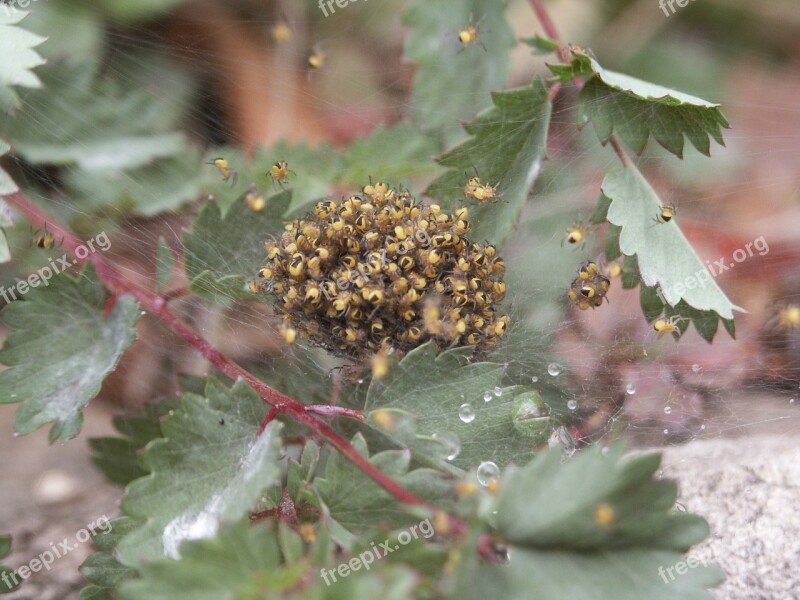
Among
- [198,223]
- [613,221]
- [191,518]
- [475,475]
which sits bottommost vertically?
[191,518]

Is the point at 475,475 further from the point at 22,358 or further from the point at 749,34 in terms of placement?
the point at 749,34

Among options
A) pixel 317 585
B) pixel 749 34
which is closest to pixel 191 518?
pixel 317 585

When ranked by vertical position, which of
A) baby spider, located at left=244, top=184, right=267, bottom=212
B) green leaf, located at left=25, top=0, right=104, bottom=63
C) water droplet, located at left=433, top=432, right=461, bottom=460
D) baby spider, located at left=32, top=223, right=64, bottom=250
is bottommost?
water droplet, located at left=433, top=432, right=461, bottom=460

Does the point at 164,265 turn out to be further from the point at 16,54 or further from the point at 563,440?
the point at 563,440

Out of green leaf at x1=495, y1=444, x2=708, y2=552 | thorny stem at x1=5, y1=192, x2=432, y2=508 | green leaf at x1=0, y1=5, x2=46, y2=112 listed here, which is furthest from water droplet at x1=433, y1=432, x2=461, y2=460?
green leaf at x1=0, y1=5, x2=46, y2=112

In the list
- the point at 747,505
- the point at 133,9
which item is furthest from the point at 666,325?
the point at 133,9

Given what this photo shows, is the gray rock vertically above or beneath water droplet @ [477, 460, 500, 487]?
beneath

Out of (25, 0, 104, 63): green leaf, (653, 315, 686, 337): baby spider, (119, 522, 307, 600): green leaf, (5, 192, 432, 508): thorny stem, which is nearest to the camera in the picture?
(119, 522, 307, 600): green leaf

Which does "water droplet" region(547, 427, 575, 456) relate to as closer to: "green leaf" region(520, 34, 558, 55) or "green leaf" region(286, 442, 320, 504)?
"green leaf" region(286, 442, 320, 504)
